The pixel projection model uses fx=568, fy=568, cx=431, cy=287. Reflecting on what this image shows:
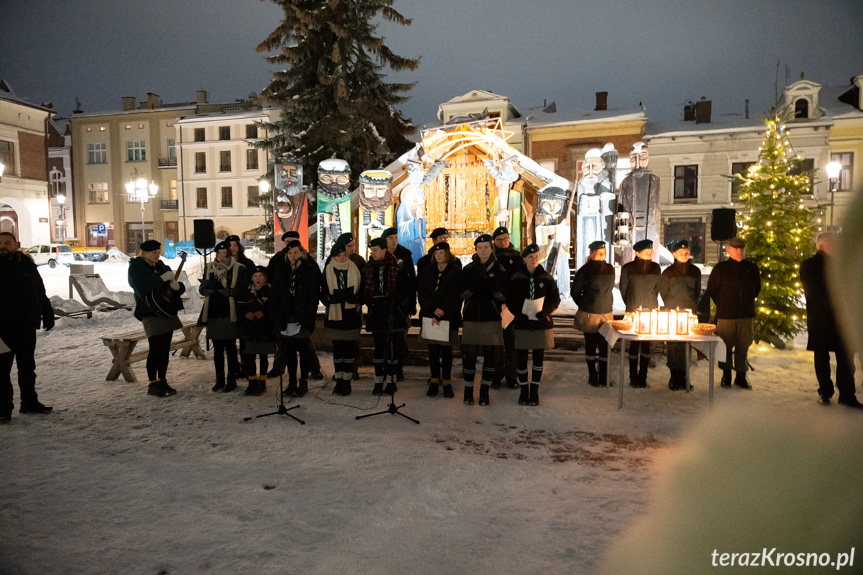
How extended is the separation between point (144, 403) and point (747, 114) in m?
33.1

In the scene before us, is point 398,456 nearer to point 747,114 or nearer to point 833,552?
point 833,552

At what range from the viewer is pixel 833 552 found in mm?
1342

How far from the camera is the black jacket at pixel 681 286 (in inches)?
302

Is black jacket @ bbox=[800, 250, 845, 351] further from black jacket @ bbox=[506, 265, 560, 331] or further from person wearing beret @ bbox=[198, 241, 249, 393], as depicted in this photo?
person wearing beret @ bbox=[198, 241, 249, 393]

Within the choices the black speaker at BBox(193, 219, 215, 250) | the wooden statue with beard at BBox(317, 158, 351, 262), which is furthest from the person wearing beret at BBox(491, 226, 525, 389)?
the wooden statue with beard at BBox(317, 158, 351, 262)

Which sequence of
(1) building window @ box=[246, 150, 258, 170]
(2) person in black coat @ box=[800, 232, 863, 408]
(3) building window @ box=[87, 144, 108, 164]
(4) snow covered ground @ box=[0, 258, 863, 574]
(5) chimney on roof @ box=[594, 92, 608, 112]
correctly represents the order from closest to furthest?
1. (4) snow covered ground @ box=[0, 258, 863, 574]
2. (2) person in black coat @ box=[800, 232, 863, 408]
3. (5) chimney on roof @ box=[594, 92, 608, 112]
4. (1) building window @ box=[246, 150, 258, 170]
5. (3) building window @ box=[87, 144, 108, 164]

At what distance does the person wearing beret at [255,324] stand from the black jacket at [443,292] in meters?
2.00

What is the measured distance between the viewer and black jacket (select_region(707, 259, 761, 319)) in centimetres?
748

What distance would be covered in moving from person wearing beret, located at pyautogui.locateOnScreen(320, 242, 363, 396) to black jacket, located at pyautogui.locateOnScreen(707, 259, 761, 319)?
480 cm

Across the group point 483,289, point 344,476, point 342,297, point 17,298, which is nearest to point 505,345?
point 483,289

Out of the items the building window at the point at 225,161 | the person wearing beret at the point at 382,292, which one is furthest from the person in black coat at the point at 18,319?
the building window at the point at 225,161

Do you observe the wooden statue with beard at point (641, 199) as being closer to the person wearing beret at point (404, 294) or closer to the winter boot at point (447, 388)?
the person wearing beret at point (404, 294)

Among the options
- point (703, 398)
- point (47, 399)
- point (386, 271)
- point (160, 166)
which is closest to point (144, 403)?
point (47, 399)

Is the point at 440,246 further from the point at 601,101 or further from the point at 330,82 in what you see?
the point at 601,101
